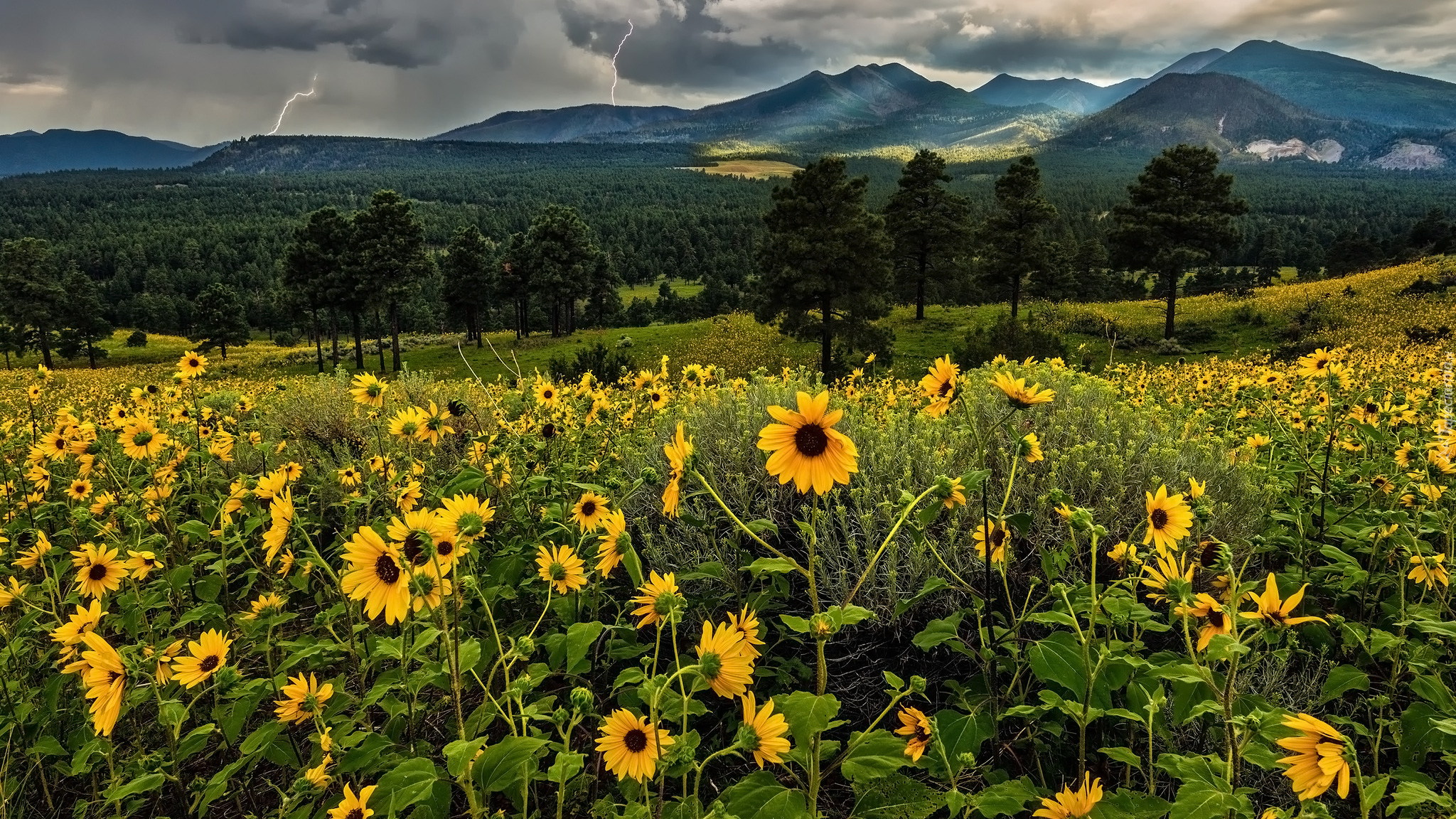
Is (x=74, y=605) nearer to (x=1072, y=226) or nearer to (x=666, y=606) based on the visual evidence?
(x=666, y=606)

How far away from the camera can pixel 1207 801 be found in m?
1.33

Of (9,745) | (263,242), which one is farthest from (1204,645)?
(263,242)

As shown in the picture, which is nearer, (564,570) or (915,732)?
(915,732)

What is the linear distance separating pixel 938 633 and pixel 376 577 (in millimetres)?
1467

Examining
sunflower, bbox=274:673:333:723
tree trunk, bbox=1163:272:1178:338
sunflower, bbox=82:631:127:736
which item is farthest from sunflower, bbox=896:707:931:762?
tree trunk, bbox=1163:272:1178:338

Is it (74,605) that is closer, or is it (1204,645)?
(1204,645)

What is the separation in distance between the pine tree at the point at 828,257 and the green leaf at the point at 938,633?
16283mm

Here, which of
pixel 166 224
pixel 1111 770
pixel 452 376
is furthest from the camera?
pixel 166 224

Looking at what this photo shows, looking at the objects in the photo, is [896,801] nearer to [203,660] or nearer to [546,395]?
[203,660]

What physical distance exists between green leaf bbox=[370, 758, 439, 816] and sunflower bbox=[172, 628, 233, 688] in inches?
27.9

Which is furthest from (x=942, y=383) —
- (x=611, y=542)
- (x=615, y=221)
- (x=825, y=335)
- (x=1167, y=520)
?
(x=615, y=221)

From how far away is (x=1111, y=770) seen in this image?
2.11m

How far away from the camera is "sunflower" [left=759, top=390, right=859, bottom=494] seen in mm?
1604

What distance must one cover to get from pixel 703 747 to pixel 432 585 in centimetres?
110
